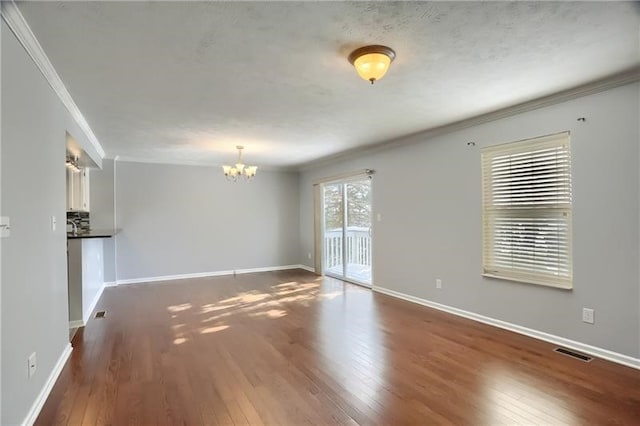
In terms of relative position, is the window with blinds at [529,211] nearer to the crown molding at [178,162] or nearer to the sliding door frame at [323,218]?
the sliding door frame at [323,218]

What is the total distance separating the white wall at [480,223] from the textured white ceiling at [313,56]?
1.16ft

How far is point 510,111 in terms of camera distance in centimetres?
379

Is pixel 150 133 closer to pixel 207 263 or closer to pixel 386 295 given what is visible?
pixel 207 263

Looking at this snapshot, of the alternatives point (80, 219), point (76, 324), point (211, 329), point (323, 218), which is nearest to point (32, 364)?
point (211, 329)

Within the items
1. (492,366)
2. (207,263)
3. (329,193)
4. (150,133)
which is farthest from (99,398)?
Result: (329,193)

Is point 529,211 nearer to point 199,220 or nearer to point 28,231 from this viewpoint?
point 28,231

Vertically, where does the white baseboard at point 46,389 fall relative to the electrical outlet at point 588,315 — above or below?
below

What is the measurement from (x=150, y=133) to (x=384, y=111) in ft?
9.98

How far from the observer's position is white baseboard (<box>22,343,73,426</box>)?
2.18m

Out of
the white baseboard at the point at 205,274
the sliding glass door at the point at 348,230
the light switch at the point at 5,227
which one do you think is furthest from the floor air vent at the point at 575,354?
the white baseboard at the point at 205,274

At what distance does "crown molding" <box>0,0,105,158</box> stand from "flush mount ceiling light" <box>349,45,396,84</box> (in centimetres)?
194

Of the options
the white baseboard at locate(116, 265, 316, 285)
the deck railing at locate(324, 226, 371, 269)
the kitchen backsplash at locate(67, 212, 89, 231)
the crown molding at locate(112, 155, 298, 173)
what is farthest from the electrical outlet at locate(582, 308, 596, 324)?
the kitchen backsplash at locate(67, 212, 89, 231)

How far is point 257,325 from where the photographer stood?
411cm

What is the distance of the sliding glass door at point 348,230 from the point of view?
21.4 feet
